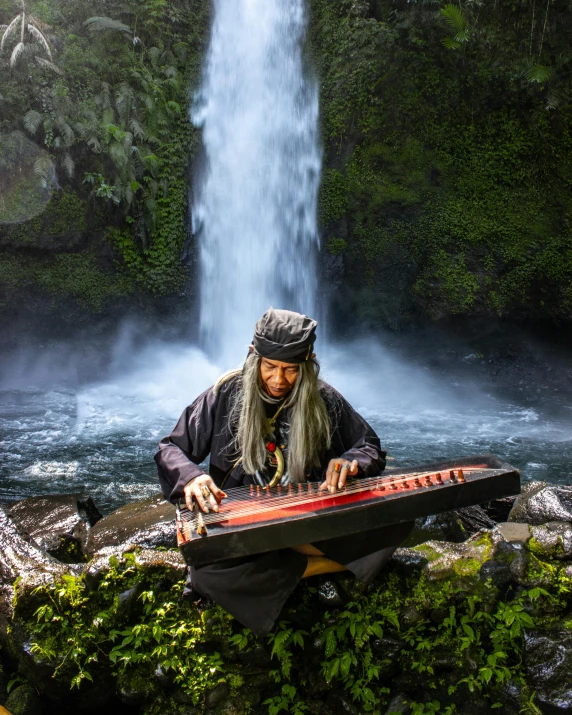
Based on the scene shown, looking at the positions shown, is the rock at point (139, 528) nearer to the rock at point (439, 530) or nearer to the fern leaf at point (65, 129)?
the rock at point (439, 530)

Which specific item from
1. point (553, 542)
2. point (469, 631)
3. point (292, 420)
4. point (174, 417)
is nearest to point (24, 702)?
point (292, 420)

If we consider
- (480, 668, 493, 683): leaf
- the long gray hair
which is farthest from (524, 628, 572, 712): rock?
the long gray hair

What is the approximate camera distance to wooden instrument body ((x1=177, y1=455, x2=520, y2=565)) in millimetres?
2473

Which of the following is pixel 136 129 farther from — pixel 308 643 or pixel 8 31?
pixel 308 643

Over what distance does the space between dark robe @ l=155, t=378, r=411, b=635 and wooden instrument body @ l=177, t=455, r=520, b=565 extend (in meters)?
0.20

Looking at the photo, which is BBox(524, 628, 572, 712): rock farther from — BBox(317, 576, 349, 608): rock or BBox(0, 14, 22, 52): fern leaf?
BBox(0, 14, 22, 52): fern leaf

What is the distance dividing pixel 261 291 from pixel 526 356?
664 cm

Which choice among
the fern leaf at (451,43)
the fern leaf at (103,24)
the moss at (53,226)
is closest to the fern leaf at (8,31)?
the fern leaf at (103,24)

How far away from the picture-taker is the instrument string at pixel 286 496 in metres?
2.72

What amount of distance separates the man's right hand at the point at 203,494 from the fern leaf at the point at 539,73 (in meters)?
11.9

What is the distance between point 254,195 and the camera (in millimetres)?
13539

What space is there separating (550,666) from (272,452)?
1898 millimetres

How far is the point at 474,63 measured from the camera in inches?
496

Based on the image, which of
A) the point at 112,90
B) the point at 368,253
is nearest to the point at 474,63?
the point at 368,253
